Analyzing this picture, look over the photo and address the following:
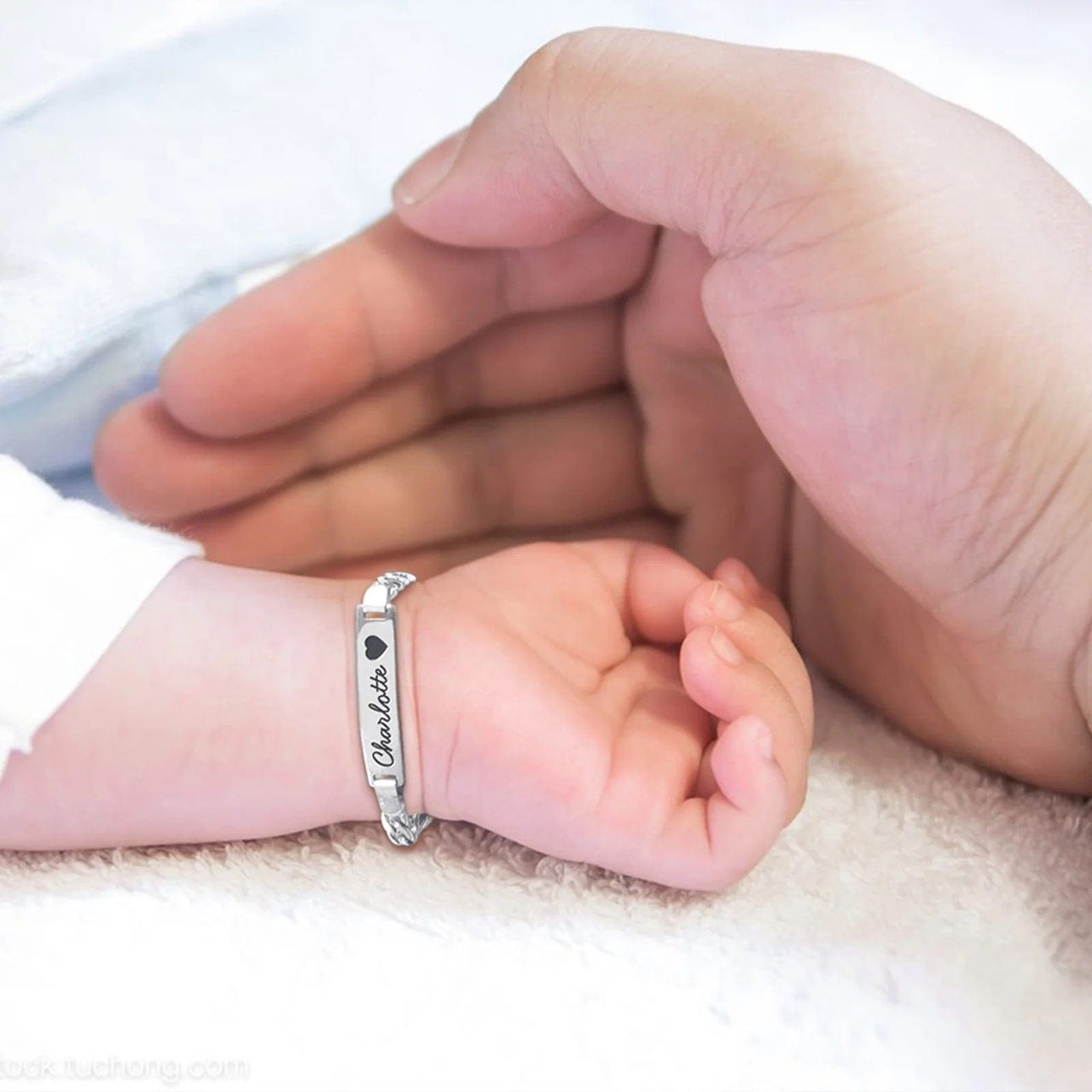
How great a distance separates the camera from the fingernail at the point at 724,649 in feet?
2.43

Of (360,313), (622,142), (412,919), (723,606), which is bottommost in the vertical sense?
(412,919)

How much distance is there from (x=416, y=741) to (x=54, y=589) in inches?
8.6

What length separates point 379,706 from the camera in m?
0.73

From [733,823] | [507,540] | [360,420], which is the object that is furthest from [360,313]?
[733,823]

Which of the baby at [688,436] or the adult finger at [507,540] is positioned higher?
the baby at [688,436]

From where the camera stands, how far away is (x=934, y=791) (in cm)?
81

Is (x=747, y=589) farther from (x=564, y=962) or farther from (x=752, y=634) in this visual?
(x=564, y=962)

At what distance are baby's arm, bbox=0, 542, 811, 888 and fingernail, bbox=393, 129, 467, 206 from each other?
0.30m

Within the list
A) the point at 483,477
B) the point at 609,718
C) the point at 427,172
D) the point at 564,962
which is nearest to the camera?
the point at 564,962

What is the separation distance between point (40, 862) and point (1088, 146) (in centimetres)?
103

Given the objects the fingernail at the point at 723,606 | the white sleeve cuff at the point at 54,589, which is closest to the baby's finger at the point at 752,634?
the fingernail at the point at 723,606

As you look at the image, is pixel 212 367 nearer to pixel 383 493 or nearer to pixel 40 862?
pixel 383 493

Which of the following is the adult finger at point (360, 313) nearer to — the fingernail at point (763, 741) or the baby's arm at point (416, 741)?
the baby's arm at point (416, 741)

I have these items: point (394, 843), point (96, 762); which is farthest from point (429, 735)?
point (96, 762)
